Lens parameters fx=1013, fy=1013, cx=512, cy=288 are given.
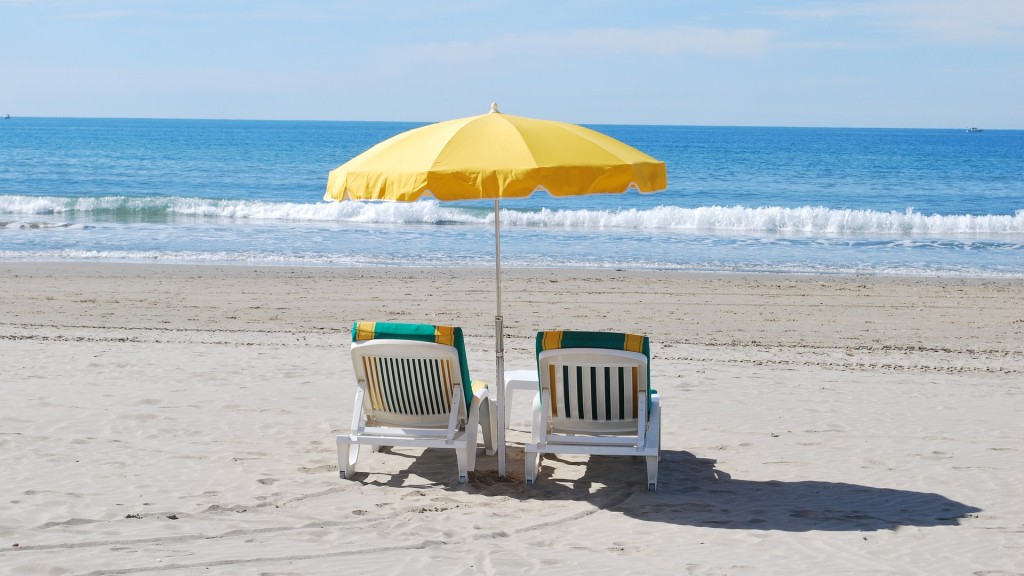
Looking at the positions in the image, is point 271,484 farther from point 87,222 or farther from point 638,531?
point 87,222

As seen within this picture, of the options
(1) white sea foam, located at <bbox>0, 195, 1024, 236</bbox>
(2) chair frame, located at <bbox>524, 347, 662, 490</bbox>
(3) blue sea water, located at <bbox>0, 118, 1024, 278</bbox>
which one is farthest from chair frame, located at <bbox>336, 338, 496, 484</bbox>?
(1) white sea foam, located at <bbox>0, 195, 1024, 236</bbox>

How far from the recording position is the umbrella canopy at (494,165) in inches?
188

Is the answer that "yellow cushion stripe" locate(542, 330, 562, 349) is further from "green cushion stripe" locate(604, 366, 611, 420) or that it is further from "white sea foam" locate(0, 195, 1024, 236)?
"white sea foam" locate(0, 195, 1024, 236)

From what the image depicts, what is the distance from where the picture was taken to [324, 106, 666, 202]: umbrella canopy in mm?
4777

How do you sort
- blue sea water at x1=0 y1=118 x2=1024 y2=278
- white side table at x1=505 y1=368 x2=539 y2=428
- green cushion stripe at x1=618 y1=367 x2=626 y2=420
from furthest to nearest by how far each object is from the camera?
1. blue sea water at x1=0 y1=118 x2=1024 y2=278
2. white side table at x1=505 y1=368 x2=539 y2=428
3. green cushion stripe at x1=618 y1=367 x2=626 y2=420

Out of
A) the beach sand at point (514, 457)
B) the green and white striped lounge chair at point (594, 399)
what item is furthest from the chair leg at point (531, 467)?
the beach sand at point (514, 457)

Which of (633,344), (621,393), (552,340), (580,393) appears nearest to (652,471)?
(621,393)

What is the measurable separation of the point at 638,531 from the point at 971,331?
8006 millimetres

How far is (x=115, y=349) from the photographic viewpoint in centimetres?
960

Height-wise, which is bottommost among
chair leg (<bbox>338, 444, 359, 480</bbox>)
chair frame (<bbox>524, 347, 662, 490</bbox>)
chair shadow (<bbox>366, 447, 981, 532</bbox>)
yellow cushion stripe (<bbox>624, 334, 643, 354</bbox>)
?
chair shadow (<bbox>366, 447, 981, 532</bbox>)

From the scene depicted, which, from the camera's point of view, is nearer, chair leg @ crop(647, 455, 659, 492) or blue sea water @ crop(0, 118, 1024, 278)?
chair leg @ crop(647, 455, 659, 492)

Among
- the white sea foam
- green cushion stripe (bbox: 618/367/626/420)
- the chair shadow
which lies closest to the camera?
the chair shadow

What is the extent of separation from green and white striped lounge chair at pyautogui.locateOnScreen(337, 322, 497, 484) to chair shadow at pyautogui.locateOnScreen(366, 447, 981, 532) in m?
0.29

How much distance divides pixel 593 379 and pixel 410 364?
3.35 feet
